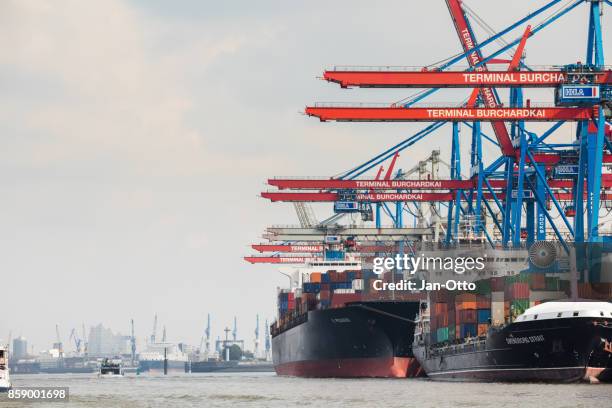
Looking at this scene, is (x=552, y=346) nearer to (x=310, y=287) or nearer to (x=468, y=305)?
(x=468, y=305)

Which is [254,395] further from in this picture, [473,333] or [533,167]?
[533,167]

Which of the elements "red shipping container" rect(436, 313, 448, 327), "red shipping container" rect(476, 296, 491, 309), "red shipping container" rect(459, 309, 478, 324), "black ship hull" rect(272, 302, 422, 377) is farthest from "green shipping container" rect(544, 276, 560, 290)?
"black ship hull" rect(272, 302, 422, 377)

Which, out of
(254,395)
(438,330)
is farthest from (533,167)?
(254,395)

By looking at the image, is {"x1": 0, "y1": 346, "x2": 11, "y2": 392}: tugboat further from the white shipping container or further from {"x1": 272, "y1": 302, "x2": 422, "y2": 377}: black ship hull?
{"x1": 272, "y1": 302, "x2": 422, "y2": 377}: black ship hull

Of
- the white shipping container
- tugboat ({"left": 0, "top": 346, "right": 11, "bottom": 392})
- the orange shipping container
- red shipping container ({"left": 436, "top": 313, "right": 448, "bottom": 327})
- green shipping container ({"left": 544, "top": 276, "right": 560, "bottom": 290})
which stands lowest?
tugboat ({"left": 0, "top": 346, "right": 11, "bottom": 392})

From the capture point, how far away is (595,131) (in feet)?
244

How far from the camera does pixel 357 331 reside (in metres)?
83.2

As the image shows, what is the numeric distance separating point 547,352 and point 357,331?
89.9 feet

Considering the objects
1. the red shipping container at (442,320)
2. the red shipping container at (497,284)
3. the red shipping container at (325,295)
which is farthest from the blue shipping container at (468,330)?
the red shipping container at (325,295)

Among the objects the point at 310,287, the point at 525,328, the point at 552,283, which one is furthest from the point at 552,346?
the point at 310,287

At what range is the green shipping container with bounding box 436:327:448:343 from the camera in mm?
72688

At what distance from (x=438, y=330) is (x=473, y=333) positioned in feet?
20.0

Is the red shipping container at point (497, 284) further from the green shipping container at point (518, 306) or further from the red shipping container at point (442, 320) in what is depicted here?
the red shipping container at point (442, 320)

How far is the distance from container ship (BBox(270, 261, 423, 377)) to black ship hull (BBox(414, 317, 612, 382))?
18.4 meters
